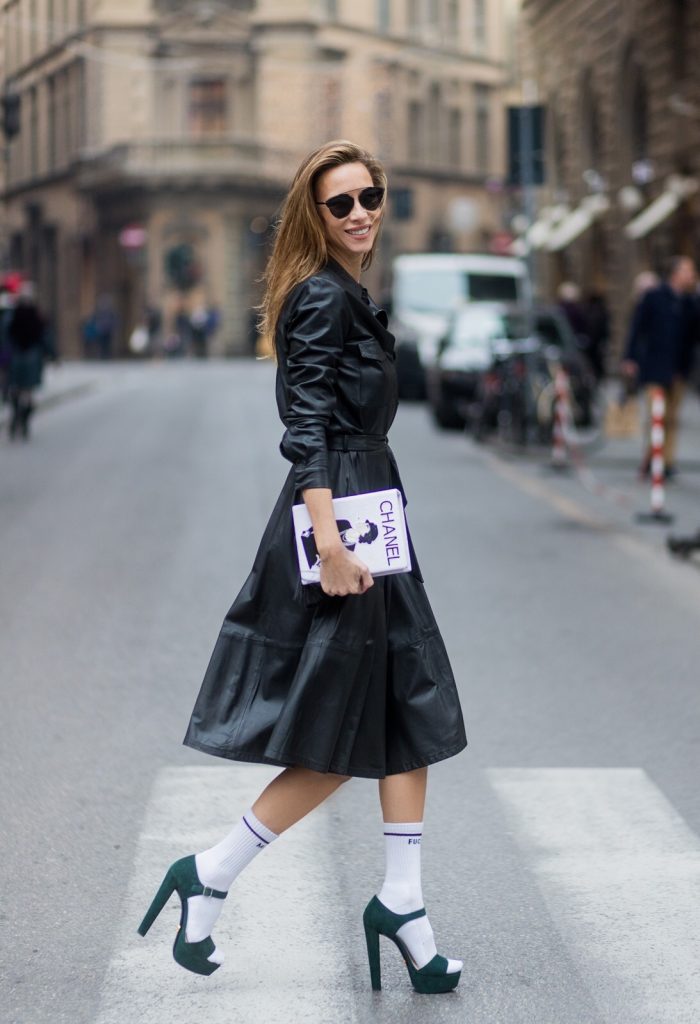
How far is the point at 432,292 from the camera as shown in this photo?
29.9 m

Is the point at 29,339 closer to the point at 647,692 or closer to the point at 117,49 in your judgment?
the point at 647,692

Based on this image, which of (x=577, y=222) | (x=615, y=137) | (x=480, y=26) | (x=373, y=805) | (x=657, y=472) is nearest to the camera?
(x=373, y=805)

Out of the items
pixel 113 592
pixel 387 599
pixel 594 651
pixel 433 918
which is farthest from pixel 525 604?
pixel 387 599

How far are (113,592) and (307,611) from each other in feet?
20.2

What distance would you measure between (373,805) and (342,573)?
202 cm

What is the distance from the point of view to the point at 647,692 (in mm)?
7258

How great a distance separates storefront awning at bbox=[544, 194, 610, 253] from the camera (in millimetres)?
38125

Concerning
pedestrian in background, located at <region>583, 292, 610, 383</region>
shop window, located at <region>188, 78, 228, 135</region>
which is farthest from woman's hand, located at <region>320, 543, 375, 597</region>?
shop window, located at <region>188, 78, 228, 135</region>

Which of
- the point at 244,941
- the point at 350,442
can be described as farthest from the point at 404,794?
the point at 350,442

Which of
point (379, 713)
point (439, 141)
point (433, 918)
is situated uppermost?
point (439, 141)

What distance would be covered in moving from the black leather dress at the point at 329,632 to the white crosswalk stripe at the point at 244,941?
500 millimetres

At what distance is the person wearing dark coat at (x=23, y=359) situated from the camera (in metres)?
22.3

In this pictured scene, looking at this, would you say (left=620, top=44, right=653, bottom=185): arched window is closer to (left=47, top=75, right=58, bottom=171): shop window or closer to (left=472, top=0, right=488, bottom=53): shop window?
(left=47, top=75, right=58, bottom=171): shop window

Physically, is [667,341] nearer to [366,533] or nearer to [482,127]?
[366,533]
